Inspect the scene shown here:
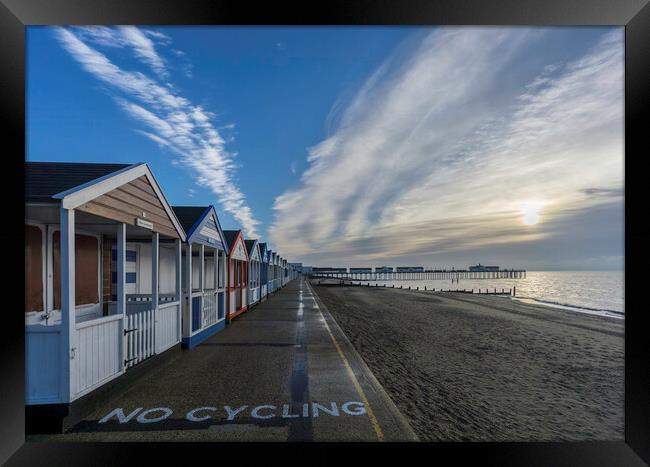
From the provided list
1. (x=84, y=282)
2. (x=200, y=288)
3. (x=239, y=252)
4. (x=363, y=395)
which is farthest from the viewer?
(x=239, y=252)

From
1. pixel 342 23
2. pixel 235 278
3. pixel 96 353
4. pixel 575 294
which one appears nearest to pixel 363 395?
pixel 96 353

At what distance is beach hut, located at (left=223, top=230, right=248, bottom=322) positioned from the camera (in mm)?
14164

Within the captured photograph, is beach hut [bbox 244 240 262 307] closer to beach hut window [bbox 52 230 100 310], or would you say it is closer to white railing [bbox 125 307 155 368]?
beach hut window [bbox 52 230 100 310]

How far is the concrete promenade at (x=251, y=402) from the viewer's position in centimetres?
452

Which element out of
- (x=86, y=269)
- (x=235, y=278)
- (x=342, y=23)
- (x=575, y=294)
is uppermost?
(x=342, y=23)

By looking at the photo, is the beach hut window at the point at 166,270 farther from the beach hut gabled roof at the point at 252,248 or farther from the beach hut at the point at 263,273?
the beach hut at the point at 263,273

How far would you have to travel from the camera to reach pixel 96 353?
5.25m

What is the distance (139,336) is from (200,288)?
4.09 meters

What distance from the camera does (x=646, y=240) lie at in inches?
160

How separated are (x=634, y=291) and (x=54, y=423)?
8562mm

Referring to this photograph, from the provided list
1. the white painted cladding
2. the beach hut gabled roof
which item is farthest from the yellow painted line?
the beach hut gabled roof

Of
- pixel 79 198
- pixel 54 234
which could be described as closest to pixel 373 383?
pixel 79 198

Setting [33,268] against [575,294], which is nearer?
[33,268]

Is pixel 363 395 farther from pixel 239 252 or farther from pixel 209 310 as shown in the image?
pixel 239 252
